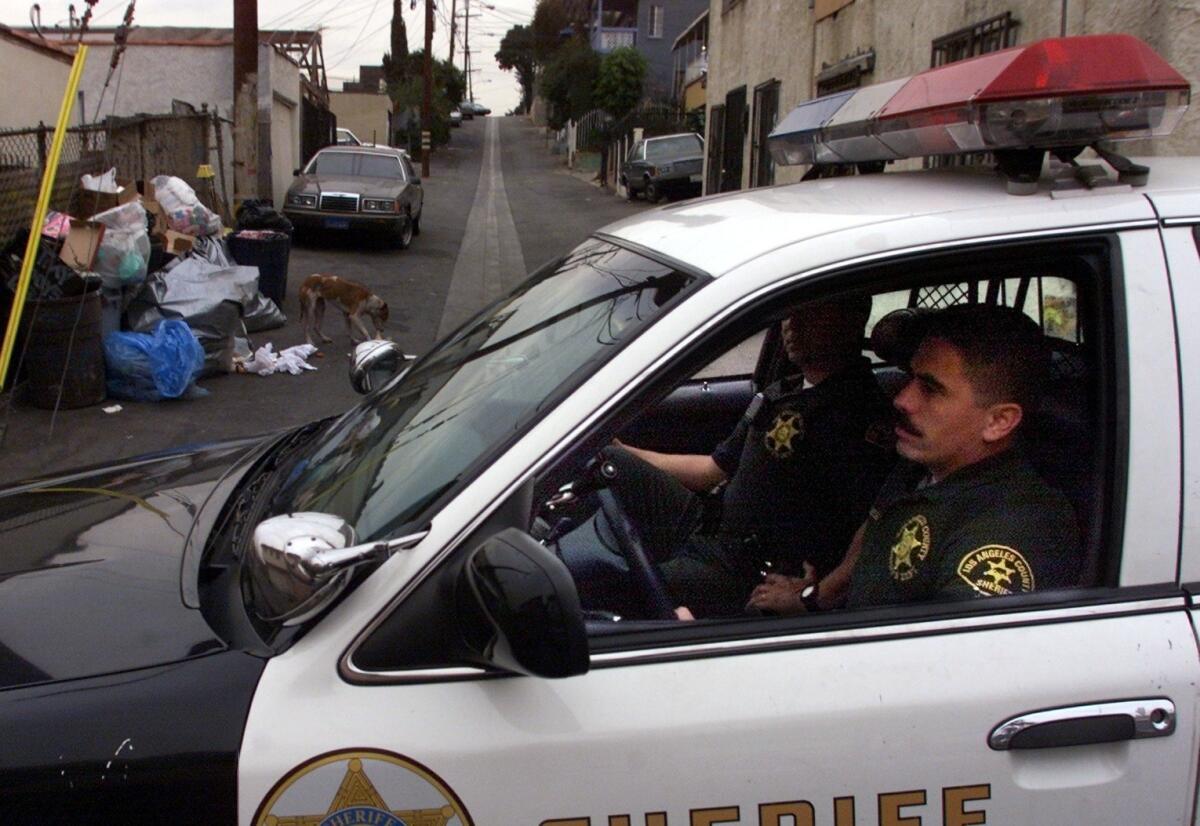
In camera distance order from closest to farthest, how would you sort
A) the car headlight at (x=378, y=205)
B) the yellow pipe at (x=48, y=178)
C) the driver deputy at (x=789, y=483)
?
the driver deputy at (x=789, y=483) < the yellow pipe at (x=48, y=178) < the car headlight at (x=378, y=205)

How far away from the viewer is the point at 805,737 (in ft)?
5.75

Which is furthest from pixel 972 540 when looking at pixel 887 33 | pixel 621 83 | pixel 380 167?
pixel 621 83

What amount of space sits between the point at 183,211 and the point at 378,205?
23.7 ft

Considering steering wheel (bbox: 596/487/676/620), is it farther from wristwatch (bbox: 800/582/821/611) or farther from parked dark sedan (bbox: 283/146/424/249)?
parked dark sedan (bbox: 283/146/424/249)

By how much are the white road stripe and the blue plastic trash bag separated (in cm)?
196

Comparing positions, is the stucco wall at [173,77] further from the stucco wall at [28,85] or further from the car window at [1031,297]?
the car window at [1031,297]

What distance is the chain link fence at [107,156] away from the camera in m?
8.99

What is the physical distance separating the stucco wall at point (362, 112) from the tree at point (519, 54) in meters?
30.2

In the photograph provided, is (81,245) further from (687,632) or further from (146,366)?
(687,632)

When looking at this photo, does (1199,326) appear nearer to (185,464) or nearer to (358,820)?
(358,820)

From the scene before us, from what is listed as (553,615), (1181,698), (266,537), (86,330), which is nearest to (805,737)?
(553,615)

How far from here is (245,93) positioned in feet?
49.5

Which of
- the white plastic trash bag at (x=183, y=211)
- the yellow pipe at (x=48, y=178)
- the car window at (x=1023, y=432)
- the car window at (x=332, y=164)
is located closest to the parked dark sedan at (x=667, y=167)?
the car window at (x=332, y=164)

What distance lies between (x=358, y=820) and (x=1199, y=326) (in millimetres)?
1487
